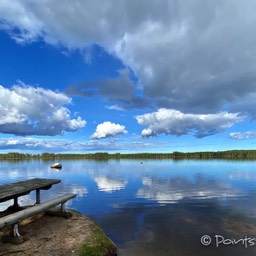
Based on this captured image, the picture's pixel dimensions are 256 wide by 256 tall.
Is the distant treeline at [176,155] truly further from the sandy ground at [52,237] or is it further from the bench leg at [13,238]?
the bench leg at [13,238]

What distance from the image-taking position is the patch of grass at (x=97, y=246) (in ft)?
25.7

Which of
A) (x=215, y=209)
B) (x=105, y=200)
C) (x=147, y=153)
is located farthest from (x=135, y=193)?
(x=147, y=153)

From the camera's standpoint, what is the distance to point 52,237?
28.6ft

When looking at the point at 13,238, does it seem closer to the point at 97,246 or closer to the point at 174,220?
the point at 97,246

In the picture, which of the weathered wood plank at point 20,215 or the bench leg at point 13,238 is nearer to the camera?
the weathered wood plank at point 20,215

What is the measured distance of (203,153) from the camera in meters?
158

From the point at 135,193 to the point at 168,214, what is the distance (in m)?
8.23

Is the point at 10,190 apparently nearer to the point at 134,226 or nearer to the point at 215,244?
the point at 134,226

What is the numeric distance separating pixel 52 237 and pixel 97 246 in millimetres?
1497

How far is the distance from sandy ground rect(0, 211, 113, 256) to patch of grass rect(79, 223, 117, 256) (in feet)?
0.53

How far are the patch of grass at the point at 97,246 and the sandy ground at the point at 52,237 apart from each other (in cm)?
16

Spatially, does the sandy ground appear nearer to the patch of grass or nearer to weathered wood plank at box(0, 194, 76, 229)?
the patch of grass

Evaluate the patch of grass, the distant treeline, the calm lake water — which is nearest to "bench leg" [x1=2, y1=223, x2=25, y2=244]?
the patch of grass

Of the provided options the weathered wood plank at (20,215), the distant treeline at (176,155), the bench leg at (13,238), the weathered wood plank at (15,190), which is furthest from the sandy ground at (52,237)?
the distant treeline at (176,155)
